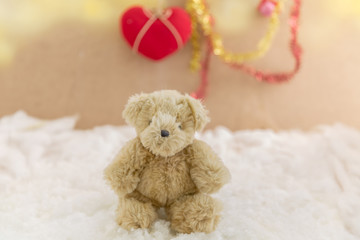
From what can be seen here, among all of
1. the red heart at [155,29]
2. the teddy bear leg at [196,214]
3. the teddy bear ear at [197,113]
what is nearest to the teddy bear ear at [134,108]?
the teddy bear ear at [197,113]

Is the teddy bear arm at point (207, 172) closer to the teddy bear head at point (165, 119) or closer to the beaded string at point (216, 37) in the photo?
the teddy bear head at point (165, 119)

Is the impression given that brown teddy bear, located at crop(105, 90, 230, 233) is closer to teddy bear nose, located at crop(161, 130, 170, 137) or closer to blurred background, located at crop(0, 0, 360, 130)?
teddy bear nose, located at crop(161, 130, 170, 137)

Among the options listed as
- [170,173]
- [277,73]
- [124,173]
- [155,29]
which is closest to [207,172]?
[170,173]

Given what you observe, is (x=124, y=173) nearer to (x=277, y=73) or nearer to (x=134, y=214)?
(x=134, y=214)

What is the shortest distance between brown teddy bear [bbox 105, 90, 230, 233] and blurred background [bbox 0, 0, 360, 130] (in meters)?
0.63

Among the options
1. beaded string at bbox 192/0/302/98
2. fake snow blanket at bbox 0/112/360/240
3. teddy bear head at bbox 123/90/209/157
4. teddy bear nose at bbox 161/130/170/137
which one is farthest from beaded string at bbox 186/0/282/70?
teddy bear nose at bbox 161/130/170/137

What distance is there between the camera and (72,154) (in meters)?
1.23

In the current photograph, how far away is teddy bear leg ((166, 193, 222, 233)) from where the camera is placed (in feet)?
2.57

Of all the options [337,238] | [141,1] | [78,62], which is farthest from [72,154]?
[337,238]

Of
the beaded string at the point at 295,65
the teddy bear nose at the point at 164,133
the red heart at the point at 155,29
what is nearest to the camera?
the teddy bear nose at the point at 164,133

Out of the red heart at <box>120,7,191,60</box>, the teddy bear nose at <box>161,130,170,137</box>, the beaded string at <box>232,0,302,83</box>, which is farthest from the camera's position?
the beaded string at <box>232,0,302,83</box>

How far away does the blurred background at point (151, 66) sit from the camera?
4.49 feet

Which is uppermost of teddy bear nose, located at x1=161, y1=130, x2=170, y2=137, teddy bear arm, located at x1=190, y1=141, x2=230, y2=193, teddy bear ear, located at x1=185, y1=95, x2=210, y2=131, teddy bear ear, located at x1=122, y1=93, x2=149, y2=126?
teddy bear ear, located at x1=122, y1=93, x2=149, y2=126

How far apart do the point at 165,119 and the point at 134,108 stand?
0.09 m
